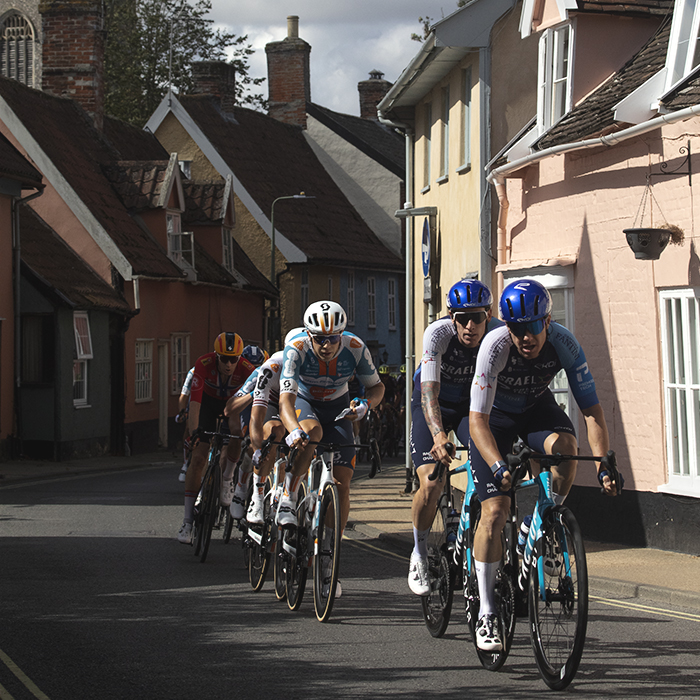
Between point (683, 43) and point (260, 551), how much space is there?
277 inches

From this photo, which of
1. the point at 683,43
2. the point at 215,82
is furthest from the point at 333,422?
the point at 215,82

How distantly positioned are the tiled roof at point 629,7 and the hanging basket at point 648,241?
4152mm

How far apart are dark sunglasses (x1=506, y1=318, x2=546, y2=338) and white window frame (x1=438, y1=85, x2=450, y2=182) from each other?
12.8 meters

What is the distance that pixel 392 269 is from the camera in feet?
159

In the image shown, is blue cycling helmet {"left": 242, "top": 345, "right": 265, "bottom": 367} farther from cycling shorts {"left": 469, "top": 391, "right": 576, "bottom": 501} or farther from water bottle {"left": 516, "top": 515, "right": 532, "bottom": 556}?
water bottle {"left": 516, "top": 515, "right": 532, "bottom": 556}

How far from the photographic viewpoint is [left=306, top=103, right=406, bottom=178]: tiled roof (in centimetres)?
4941

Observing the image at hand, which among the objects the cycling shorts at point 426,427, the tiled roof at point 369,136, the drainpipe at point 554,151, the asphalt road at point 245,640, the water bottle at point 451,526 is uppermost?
the tiled roof at point 369,136

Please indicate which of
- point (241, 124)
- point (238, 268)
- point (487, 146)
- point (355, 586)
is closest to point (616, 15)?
point (487, 146)

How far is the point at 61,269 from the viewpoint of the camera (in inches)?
1076

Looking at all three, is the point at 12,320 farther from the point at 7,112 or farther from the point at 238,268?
the point at 238,268

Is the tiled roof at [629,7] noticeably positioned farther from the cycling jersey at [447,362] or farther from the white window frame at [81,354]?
the white window frame at [81,354]

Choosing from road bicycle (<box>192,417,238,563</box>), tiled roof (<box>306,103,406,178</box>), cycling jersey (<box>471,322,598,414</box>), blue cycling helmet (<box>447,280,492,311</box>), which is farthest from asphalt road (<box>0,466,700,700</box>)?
tiled roof (<box>306,103,406,178</box>)

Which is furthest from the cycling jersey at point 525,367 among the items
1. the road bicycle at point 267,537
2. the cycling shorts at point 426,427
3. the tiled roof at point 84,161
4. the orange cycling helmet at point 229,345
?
the tiled roof at point 84,161

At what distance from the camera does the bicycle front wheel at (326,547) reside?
7891 mm
